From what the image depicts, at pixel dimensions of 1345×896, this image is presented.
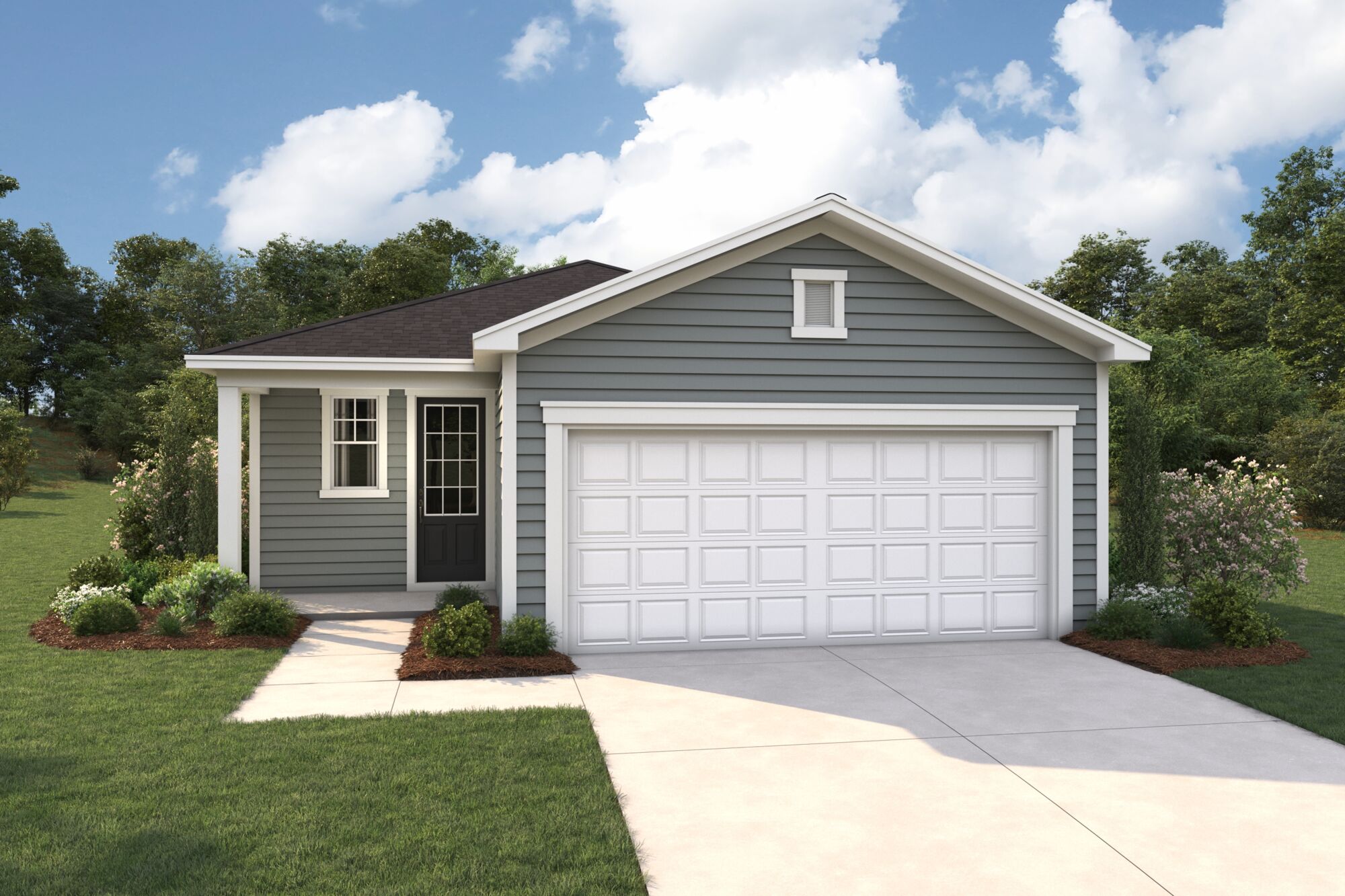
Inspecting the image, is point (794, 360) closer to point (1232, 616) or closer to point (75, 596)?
point (1232, 616)

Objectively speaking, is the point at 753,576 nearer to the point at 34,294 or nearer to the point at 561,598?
the point at 561,598

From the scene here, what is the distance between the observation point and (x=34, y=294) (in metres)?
46.5

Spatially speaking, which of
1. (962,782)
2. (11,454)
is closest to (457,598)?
(962,782)

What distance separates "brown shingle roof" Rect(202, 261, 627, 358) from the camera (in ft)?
32.9

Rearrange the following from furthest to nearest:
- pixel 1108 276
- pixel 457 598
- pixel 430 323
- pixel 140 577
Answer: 1. pixel 1108 276
2. pixel 430 323
3. pixel 140 577
4. pixel 457 598

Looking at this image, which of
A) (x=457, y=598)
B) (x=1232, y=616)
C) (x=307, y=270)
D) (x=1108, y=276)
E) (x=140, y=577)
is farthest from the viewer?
(x=307, y=270)

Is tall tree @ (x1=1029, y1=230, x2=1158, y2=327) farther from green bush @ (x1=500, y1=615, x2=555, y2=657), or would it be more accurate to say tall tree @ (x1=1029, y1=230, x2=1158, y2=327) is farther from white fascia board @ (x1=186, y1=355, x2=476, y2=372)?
green bush @ (x1=500, y1=615, x2=555, y2=657)

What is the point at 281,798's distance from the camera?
4.72 meters

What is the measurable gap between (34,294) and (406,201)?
19463 millimetres

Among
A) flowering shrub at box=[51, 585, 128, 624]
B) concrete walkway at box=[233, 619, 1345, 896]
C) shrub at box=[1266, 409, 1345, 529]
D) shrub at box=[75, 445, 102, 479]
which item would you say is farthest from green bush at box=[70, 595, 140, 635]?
shrub at box=[75, 445, 102, 479]

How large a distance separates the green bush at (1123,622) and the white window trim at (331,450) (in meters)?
8.52

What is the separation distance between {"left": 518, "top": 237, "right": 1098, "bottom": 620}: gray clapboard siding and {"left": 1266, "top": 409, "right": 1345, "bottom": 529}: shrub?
1606 cm

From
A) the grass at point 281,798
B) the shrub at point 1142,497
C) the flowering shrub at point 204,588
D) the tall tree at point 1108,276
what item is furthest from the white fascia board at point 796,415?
the tall tree at point 1108,276

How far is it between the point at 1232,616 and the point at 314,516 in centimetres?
1036
